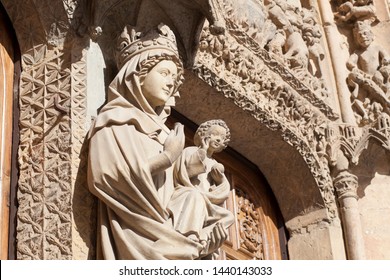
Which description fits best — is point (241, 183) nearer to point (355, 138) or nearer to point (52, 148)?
point (355, 138)

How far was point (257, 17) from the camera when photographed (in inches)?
283

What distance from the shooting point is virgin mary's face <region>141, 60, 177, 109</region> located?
219 inches

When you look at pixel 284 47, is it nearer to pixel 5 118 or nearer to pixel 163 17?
pixel 163 17

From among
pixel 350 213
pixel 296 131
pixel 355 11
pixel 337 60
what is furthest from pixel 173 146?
pixel 355 11

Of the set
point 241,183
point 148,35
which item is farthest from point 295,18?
point 148,35

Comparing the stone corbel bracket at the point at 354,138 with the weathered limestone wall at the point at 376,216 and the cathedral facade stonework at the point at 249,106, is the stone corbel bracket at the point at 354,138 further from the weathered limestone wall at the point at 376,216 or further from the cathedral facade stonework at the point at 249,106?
the weathered limestone wall at the point at 376,216

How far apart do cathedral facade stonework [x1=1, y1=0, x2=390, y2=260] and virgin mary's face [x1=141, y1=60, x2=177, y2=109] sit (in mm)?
246

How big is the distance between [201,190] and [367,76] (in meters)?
2.53

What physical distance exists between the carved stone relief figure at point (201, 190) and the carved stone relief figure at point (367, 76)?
201 centimetres

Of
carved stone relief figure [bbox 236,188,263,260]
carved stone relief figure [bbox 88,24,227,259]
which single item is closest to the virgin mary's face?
carved stone relief figure [bbox 88,24,227,259]

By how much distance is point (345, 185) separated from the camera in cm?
729

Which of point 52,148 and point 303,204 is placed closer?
point 52,148

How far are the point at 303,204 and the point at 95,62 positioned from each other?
197cm

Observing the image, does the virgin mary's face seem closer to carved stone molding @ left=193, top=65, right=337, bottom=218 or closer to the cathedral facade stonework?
the cathedral facade stonework
